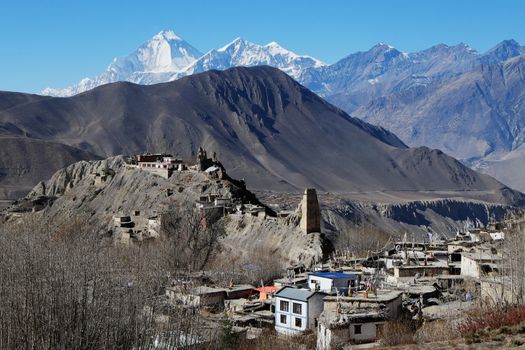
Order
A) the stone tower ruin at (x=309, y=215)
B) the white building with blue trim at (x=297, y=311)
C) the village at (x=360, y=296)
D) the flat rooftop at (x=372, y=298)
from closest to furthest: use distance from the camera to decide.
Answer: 1. the village at (x=360, y=296)
2. the flat rooftop at (x=372, y=298)
3. the white building with blue trim at (x=297, y=311)
4. the stone tower ruin at (x=309, y=215)

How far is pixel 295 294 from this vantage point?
39125 millimetres

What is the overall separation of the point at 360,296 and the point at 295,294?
9.54ft

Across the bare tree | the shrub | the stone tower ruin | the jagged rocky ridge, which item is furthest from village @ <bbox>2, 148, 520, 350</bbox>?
the jagged rocky ridge

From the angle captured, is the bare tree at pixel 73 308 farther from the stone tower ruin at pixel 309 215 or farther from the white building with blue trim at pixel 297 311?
the stone tower ruin at pixel 309 215

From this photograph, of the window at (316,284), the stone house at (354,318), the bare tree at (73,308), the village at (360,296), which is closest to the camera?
the bare tree at (73,308)

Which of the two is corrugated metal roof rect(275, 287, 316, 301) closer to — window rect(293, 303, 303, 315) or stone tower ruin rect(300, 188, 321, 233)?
window rect(293, 303, 303, 315)

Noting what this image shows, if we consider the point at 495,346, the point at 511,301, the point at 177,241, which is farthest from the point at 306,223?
the point at 495,346

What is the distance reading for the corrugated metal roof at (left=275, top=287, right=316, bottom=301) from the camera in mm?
38494

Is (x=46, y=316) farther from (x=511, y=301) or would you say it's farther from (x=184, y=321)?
(x=511, y=301)

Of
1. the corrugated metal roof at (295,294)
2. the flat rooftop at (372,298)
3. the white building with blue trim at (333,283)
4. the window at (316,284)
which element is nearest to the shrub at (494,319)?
the flat rooftop at (372,298)

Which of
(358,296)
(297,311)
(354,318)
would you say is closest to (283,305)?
(297,311)

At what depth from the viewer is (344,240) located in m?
91.3

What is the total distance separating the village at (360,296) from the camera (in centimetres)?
3491

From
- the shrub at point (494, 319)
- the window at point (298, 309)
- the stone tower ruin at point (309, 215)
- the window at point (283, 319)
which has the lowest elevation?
the window at point (283, 319)
